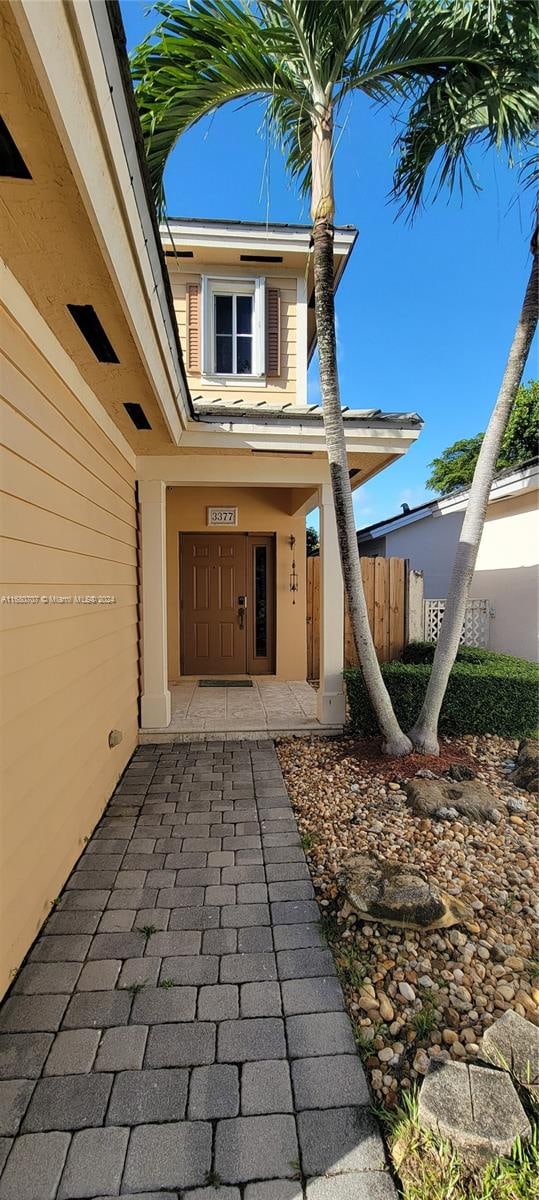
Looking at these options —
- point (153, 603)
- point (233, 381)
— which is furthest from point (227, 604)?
point (233, 381)

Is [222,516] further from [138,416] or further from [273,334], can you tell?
[138,416]

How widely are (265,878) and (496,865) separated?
1.27 meters

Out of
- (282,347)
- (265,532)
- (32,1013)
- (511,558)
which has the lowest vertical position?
(32,1013)

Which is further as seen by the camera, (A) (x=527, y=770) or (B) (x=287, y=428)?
(B) (x=287, y=428)

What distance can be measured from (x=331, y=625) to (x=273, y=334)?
13.8ft

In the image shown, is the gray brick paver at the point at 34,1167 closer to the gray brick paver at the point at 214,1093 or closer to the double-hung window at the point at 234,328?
the gray brick paver at the point at 214,1093

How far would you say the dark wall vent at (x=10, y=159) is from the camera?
130cm

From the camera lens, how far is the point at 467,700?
14.9 ft

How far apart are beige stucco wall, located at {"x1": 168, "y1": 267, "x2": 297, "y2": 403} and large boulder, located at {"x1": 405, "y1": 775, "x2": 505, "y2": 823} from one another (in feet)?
17.1

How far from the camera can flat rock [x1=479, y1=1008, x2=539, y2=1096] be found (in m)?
1.45

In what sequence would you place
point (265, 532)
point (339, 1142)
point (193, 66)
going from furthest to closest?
point (265, 532) → point (193, 66) → point (339, 1142)

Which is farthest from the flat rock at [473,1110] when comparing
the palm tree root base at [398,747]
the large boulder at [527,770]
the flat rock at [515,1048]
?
the palm tree root base at [398,747]

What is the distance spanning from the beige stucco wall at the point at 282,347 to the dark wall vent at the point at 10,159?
17.1ft

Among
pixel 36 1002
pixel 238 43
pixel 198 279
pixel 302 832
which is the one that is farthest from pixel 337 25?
pixel 36 1002
